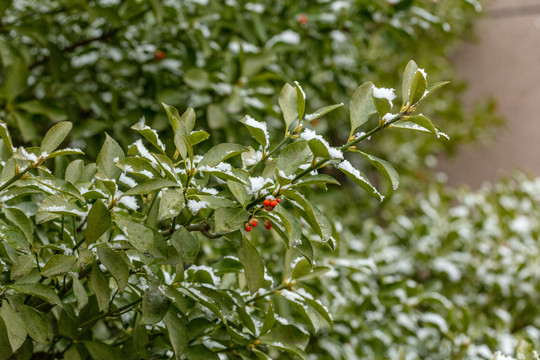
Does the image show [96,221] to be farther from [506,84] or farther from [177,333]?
[506,84]

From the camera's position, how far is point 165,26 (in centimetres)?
212

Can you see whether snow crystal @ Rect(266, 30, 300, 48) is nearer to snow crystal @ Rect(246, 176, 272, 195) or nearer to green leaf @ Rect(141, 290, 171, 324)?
snow crystal @ Rect(246, 176, 272, 195)

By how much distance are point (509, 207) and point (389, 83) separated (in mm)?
936

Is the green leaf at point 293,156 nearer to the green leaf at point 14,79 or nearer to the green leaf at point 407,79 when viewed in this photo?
the green leaf at point 407,79

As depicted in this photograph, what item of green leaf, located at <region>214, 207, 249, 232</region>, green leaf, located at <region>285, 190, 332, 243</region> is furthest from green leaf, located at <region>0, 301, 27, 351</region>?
green leaf, located at <region>285, 190, 332, 243</region>

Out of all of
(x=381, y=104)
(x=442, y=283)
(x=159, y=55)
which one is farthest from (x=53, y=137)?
(x=442, y=283)

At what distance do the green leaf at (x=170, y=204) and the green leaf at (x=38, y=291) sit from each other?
225mm

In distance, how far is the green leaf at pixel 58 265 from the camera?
862 mm

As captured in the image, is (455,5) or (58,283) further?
(455,5)

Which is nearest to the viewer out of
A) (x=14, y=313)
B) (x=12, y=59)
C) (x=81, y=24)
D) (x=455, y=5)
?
(x=14, y=313)

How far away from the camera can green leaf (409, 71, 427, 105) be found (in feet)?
2.90

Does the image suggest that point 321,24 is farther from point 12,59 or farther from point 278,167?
point 278,167

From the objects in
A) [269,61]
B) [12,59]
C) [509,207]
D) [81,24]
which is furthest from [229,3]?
[509,207]

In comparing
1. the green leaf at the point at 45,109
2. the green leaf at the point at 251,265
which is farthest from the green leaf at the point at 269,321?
the green leaf at the point at 45,109
